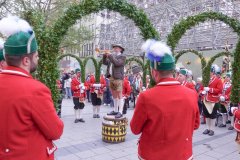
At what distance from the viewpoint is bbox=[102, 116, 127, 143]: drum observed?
7.01 metres

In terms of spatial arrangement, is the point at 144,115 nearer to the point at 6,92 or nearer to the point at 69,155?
the point at 6,92

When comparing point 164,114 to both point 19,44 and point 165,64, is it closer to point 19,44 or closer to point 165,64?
point 165,64

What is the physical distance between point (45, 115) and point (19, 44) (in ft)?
2.04

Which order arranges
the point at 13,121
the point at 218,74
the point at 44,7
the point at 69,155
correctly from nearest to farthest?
the point at 13,121
the point at 69,155
the point at 218,74
the point at 44,7

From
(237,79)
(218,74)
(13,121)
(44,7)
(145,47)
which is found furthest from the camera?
(44,7)

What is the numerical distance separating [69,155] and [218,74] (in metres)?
5.31

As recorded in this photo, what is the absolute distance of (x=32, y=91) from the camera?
7.15ft

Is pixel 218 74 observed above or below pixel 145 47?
below

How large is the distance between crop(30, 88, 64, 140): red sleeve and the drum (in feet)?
15.7

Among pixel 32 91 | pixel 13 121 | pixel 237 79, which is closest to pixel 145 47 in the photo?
pixel 32 91

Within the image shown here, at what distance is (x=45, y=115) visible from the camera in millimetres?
2184

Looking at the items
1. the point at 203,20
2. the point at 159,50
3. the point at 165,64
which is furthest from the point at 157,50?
the point at 203,20

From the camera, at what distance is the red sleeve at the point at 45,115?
216cm

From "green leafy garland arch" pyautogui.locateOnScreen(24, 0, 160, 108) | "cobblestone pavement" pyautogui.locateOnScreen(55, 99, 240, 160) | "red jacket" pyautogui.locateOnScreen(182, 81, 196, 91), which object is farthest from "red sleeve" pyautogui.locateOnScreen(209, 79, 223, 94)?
"green leafy garland arch" pyautogui.locateOnScreen(24, 0, 160, 108)
